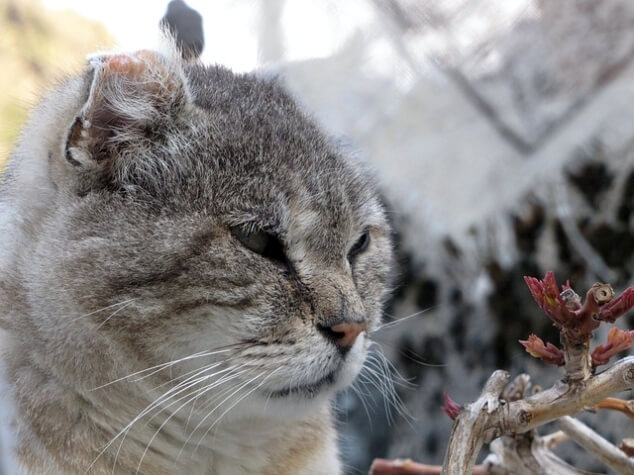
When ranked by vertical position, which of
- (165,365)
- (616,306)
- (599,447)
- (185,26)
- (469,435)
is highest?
(185,26)

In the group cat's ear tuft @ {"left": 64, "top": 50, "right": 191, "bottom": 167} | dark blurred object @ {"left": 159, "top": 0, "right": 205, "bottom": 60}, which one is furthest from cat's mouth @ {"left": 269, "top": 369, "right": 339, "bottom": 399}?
dark blurred object @ {"left": 159, "top": 0, "right": 205, "bottom": 60}

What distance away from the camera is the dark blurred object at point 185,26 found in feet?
5.18

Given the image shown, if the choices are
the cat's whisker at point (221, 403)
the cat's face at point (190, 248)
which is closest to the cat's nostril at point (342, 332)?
the cat's face at point (190, 248)

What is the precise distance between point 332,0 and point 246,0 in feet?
1.65

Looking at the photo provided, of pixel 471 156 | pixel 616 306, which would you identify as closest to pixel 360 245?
pixel 616 306

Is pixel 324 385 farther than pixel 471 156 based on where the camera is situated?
No

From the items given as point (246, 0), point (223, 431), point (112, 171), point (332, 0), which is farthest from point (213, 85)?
point (332, 0)

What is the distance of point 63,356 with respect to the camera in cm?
124

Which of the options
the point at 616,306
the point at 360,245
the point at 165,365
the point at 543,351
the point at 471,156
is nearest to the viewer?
the point at 616,306

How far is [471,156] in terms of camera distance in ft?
9.95

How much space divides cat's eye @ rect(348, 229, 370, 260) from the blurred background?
3.03 ft

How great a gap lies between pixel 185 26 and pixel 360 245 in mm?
588

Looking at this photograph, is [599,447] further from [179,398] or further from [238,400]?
[179,398]

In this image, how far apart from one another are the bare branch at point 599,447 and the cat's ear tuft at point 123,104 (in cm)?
82
